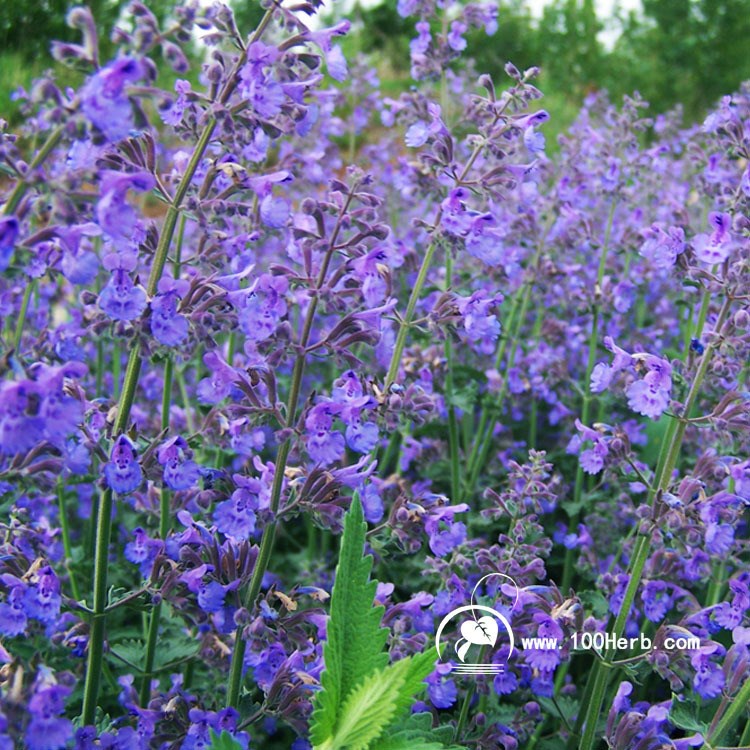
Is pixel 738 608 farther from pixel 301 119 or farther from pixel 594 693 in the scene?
pixel 301 119

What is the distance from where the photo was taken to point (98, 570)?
7.14ft

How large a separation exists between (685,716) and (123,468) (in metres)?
1.62

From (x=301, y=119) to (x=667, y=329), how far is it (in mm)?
3848

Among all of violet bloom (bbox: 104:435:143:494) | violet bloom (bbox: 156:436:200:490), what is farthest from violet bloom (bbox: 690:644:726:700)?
violet bloom (bbox: 104:435:143:494)

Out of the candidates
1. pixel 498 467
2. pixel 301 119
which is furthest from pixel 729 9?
pixel 301 119

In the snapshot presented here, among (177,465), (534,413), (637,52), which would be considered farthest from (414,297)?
(637,52)

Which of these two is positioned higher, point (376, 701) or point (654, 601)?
point (376, 701)

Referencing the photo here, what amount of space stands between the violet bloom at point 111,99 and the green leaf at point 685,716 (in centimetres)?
196

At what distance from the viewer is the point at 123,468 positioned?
206 centimetres

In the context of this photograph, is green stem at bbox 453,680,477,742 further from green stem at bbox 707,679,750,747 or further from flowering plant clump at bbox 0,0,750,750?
green stem at bbox 707,679,750,747

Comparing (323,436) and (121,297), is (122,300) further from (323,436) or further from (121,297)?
(323,436)
